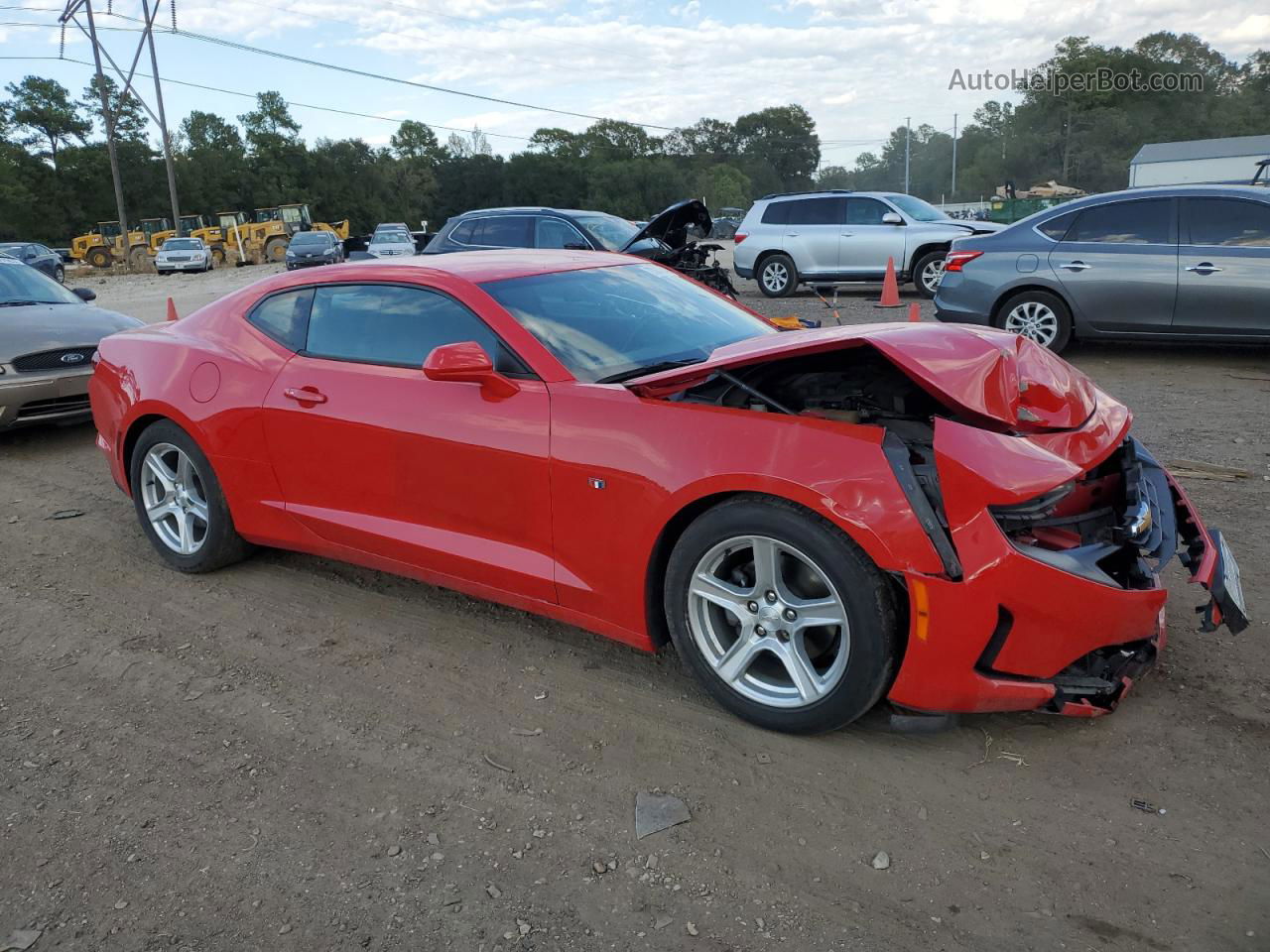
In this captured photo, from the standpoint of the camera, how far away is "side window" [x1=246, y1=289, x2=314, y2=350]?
161 inches

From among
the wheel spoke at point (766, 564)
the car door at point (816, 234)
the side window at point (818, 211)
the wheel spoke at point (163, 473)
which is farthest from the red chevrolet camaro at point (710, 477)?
the side window at point (818, 211)

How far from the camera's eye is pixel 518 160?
8719 cm

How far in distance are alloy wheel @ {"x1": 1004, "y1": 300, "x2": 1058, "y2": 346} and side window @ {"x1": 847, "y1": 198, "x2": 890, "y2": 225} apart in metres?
6.43

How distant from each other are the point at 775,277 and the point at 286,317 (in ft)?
40.3

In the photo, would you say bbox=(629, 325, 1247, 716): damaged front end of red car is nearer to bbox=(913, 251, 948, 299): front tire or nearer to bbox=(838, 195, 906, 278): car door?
bbox=(913, 251, 948, 299): front tire

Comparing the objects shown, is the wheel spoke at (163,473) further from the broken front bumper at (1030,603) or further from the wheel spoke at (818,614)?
the broken front bumper at (1030,603)

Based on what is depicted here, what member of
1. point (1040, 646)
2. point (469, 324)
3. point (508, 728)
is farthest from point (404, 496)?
point (1040, 646)

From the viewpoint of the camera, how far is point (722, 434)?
2.93 metres

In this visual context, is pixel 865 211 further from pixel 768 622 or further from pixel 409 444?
pixel 768 622

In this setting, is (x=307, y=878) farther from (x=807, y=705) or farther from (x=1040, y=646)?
(x=1040, y=646)

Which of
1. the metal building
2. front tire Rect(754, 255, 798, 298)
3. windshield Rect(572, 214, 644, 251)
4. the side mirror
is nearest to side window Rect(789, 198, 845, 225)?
front tire Rect(754, 255, 798, 298)

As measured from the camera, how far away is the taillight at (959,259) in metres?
9.07

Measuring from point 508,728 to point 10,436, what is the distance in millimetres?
6564

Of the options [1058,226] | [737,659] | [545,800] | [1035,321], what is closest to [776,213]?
[1058,226]
